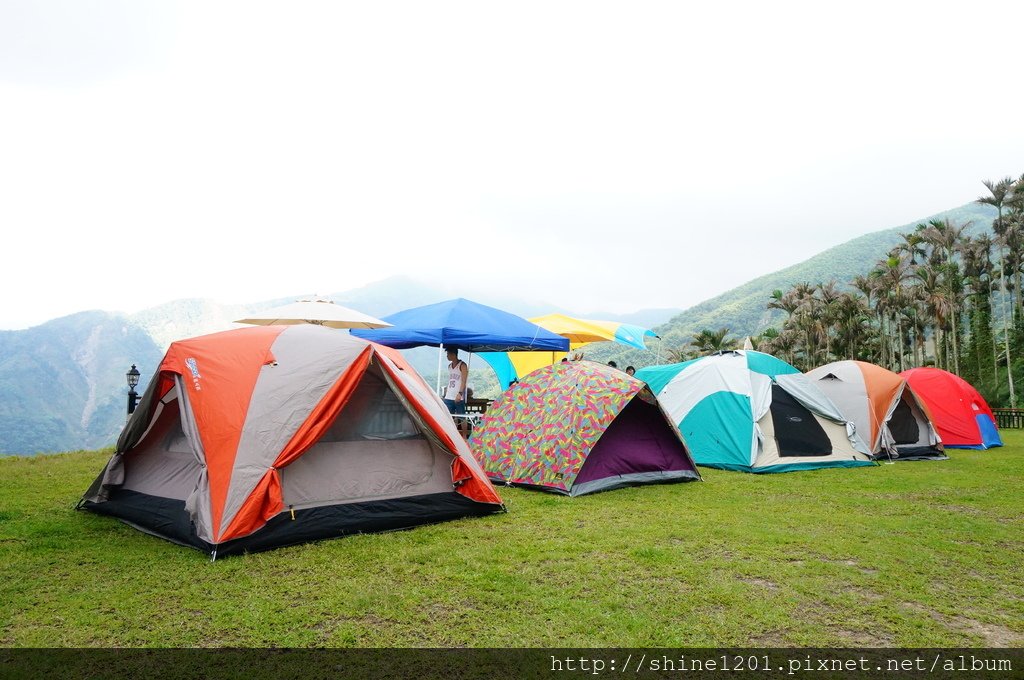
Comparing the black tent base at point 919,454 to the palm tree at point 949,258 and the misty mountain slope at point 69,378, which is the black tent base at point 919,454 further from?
the misty mountain slope at point 69,378

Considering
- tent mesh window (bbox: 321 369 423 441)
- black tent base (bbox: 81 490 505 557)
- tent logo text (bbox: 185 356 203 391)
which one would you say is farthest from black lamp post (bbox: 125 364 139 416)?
tent mesh window (bbox: 321 369 423 441)

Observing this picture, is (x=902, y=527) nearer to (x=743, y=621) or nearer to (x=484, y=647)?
(x=743, y=621)

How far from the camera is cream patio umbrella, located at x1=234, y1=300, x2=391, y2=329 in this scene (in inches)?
403

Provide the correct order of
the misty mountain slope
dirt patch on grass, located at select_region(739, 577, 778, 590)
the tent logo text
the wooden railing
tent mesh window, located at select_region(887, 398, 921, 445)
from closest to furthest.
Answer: dirt patch on grass, located at select_region(739, 577, 778, 590)
the tent logo text
tent mesh window, located at select_region(887, 398, 921, 445)
the wooden railing
the misty mountain slope

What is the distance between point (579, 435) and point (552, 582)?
355 centimetres

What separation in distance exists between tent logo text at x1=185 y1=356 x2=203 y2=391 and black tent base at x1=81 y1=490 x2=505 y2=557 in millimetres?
999

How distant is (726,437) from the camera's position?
10.2 metres

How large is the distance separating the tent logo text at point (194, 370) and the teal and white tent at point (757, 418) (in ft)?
23.1

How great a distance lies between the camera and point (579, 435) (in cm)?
777

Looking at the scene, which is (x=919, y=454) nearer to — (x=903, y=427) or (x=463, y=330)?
(x=903, y=427)

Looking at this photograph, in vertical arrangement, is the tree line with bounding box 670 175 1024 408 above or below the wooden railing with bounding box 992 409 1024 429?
above

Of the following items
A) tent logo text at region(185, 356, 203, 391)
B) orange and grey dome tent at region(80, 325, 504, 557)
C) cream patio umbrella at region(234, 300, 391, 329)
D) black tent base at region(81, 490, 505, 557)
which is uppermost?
cream patio umbrella at region(234, 300, 391, 329)

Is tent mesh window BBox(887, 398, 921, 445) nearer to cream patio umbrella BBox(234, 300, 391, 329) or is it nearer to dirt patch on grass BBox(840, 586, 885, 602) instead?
dirt patch on grass BBox(840, 586, 885, 602)

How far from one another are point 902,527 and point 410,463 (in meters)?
4.79
